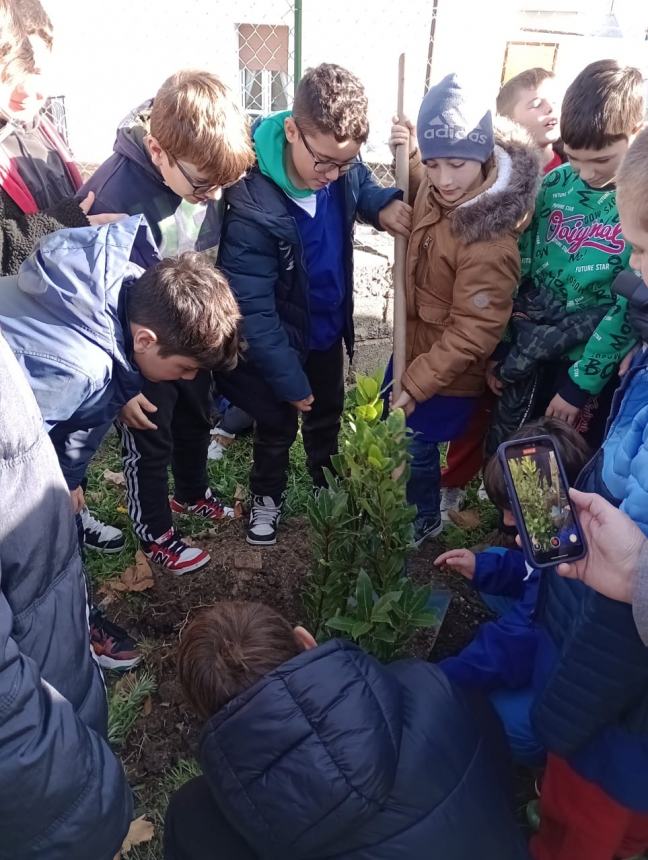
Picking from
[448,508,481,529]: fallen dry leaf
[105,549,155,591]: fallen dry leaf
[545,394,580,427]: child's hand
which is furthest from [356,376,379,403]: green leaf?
[448,508,481,529]: fallen dry leaf

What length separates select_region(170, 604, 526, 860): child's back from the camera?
121cm

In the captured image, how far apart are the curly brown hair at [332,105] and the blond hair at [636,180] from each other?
4.17 feet

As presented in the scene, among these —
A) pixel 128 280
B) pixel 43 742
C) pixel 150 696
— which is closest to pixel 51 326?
pixel 128 280

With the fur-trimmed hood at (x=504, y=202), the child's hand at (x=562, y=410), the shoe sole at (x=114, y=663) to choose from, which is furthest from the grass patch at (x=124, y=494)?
the fur-trimmed hood at (x=504, y=202)

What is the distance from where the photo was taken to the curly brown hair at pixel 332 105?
2383mm

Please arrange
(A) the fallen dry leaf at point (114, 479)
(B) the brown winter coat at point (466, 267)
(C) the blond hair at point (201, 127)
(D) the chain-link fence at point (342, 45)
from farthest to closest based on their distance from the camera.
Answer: (D) the chain-link fence at point (342, 45)
(A) the fallen dry leaf at point (114, 479)
(B) the brown winter coat at point (466, 267)
(C) the blond hair at point (201, 127)

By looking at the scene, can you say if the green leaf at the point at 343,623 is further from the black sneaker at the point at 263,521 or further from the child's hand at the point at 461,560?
the black sneaker at the point at 263,521

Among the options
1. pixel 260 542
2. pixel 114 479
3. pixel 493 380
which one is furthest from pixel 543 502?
pixel 114 479

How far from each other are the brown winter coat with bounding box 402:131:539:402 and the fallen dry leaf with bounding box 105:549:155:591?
1.30 m

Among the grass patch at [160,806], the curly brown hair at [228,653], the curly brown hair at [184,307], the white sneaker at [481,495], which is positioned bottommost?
the grass patch at [160,806]

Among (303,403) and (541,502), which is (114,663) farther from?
(541,502)

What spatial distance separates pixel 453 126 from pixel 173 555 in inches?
77.0

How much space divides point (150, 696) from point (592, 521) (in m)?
1.66

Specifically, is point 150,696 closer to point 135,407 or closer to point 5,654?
point 135,407
